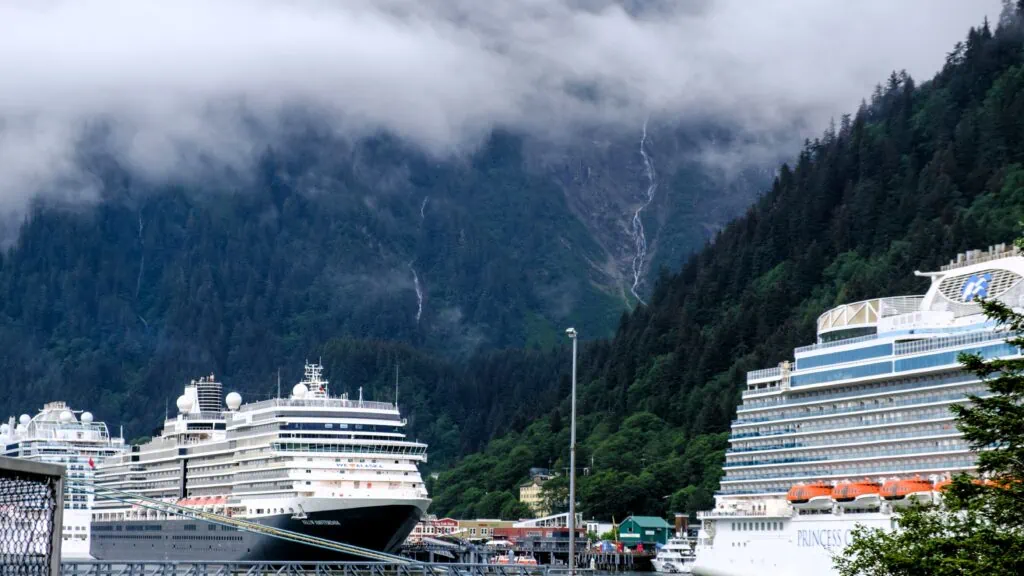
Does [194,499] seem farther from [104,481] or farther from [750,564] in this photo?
[750,564]

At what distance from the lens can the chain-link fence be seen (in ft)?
70.5

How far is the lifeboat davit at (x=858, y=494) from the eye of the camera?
111562 mm

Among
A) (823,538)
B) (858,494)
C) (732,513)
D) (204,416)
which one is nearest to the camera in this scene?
(858,494)

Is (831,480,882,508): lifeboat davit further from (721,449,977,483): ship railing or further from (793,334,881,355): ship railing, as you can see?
(793,334,881,355): ship railing

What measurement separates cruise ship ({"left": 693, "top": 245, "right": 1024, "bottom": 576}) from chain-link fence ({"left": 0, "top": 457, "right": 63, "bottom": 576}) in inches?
3552

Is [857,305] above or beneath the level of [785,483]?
above

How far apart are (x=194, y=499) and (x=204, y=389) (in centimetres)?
2930

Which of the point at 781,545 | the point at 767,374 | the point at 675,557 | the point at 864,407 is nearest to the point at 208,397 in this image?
the point at 675,557

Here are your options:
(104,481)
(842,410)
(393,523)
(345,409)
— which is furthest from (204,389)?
(842,410)

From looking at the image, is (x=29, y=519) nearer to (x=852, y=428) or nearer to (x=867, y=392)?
(x=867, y=392)

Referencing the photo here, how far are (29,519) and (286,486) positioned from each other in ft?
381

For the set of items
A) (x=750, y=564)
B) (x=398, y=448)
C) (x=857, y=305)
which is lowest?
(x=750, y=564)

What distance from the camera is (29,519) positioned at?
906 inches

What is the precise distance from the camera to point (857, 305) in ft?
433
